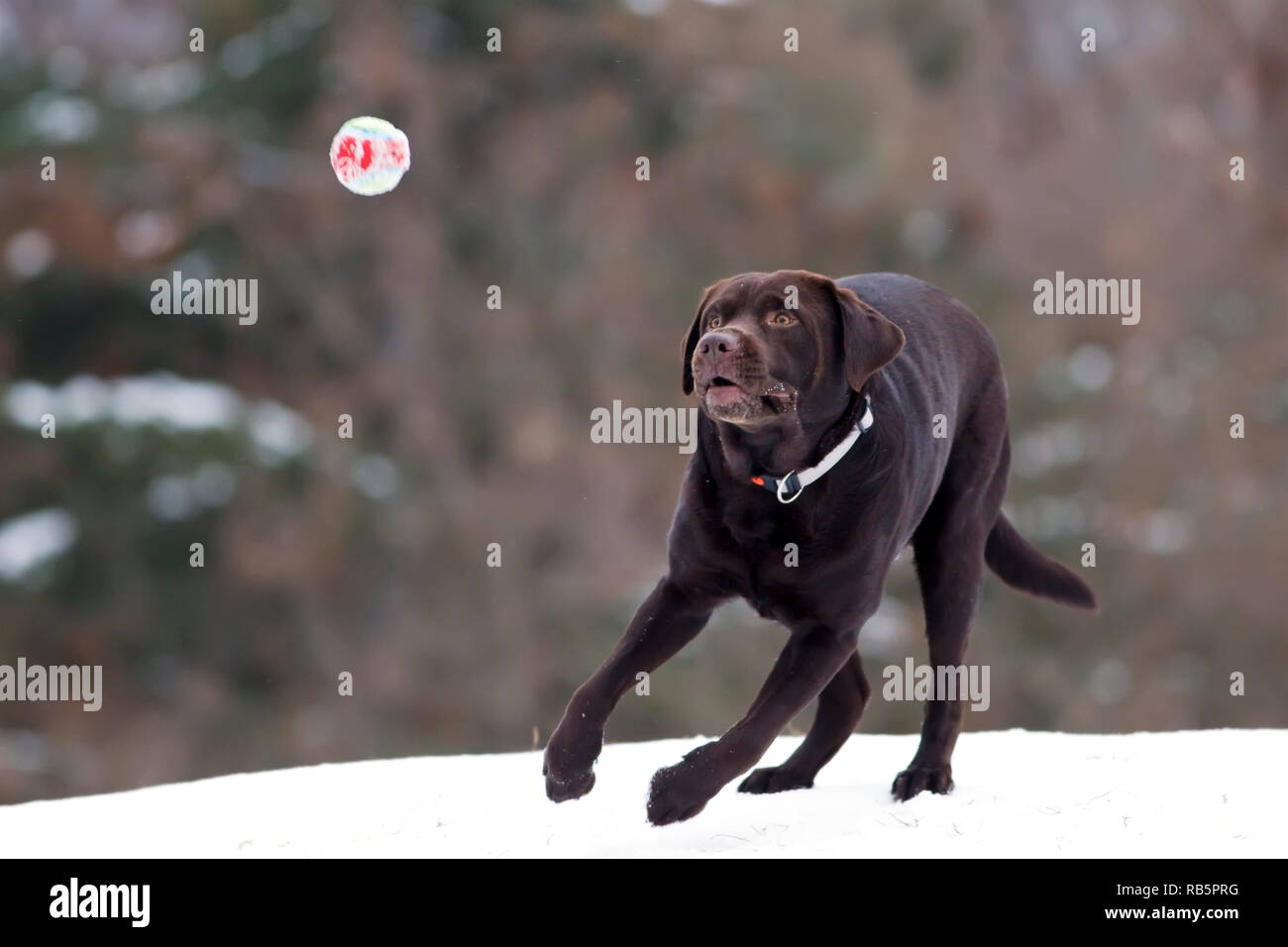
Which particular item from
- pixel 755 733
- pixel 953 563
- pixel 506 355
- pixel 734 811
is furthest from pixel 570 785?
pixel 506 355

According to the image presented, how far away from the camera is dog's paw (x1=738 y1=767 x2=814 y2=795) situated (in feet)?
16.1

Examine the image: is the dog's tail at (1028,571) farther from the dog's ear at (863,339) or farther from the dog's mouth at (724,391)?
the dog's mouth at (724,391)

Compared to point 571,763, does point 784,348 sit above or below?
above

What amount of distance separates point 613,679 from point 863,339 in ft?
3.40

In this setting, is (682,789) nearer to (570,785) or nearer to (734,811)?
(570,785)

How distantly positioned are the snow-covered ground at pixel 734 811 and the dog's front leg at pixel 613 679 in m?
0.18

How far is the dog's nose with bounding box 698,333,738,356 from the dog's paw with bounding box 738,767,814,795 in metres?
1.42

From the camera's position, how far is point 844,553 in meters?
4.26

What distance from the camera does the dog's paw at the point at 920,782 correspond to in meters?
4.68

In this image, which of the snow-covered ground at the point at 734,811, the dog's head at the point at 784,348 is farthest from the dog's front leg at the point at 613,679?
the dog's head at the point at 784,348

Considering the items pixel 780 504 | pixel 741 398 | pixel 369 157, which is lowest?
pixel 780 504

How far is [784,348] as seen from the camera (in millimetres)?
4211

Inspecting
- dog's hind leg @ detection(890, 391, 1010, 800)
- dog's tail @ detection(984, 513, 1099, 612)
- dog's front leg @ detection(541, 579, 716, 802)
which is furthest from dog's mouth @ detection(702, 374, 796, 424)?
dog's tail @ detection(984, 513, 1099, 612)

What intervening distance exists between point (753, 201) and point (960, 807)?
1257 centimetres
